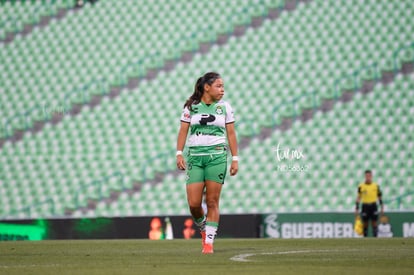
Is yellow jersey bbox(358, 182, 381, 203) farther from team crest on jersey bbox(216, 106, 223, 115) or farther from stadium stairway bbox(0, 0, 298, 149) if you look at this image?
team crest on jersey bbox(216, 106, 223, 115)

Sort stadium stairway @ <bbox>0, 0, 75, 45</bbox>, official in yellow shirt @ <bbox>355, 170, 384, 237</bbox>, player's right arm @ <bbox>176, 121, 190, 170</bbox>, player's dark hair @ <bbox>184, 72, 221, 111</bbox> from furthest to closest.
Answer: stadium stairway @ <bbox>0, 0, 75, 45</bbox> → official in yellow shirt @ <bbox>355, 170, 384, 237</bbox> → player's right arm @ <bbox>176, 121, 190, 170</bbox> → player's dark hair @ <bbox>184, 72, 221, 111</bbox>

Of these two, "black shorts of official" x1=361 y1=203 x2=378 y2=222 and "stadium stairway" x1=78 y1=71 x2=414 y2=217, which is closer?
"black shorts of official" x1=361 y1=203 x2=378 y2=222

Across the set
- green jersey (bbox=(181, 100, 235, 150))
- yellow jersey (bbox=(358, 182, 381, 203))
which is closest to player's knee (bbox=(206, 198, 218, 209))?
green jersey (bbox=(181, 100, 235, 150))

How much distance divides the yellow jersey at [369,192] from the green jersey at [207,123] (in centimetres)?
944

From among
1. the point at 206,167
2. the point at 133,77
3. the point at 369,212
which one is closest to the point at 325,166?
the point at 369,212

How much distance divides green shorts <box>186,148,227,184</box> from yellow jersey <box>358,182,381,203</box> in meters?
9.41

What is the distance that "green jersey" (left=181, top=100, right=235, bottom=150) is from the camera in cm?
934

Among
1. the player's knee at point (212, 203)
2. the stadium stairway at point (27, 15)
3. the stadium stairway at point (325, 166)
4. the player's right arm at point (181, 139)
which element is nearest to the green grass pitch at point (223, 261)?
the player's knee at point (212, 203)

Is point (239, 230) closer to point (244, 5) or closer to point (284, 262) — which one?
point (244, 5)

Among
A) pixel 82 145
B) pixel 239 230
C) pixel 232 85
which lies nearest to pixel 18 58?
pixel 82 145

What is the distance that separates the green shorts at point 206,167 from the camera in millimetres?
9359

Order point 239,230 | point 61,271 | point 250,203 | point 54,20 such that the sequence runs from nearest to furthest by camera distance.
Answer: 1. point 61,271
2. point 239,230
3. point 250,203
4. point 54,20

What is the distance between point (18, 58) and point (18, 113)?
1.80 metres

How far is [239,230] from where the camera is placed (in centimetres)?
1772
